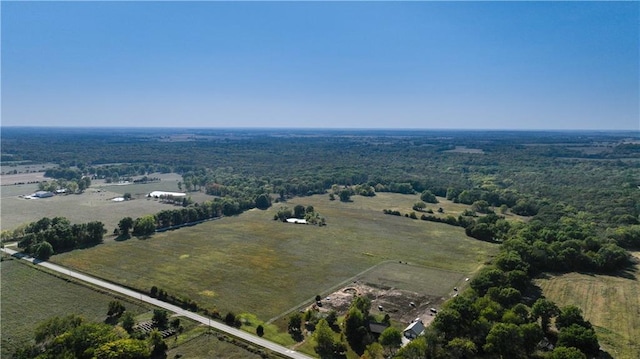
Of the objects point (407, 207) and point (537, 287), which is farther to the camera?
point (407, 207)

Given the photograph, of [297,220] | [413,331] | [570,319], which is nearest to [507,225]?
[297,220]

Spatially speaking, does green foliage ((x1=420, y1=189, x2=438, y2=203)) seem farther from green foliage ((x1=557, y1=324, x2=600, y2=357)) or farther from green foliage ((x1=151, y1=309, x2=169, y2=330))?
green foliage ((x1=151, y1=309, x2=169, y2=330))

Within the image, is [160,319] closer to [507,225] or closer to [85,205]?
[507,225]

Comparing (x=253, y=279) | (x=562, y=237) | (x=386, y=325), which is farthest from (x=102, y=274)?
(x=562, y=237)

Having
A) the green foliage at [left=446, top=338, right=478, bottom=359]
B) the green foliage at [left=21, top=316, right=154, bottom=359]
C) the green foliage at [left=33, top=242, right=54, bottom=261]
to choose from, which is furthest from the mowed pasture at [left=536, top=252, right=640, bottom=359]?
the green foliage at [left=33, top=242, right=54, bottom=261]

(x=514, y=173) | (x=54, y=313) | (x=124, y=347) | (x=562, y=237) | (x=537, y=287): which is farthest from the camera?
(x=514, y=173)

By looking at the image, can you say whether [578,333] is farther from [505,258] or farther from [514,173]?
[514,173]
